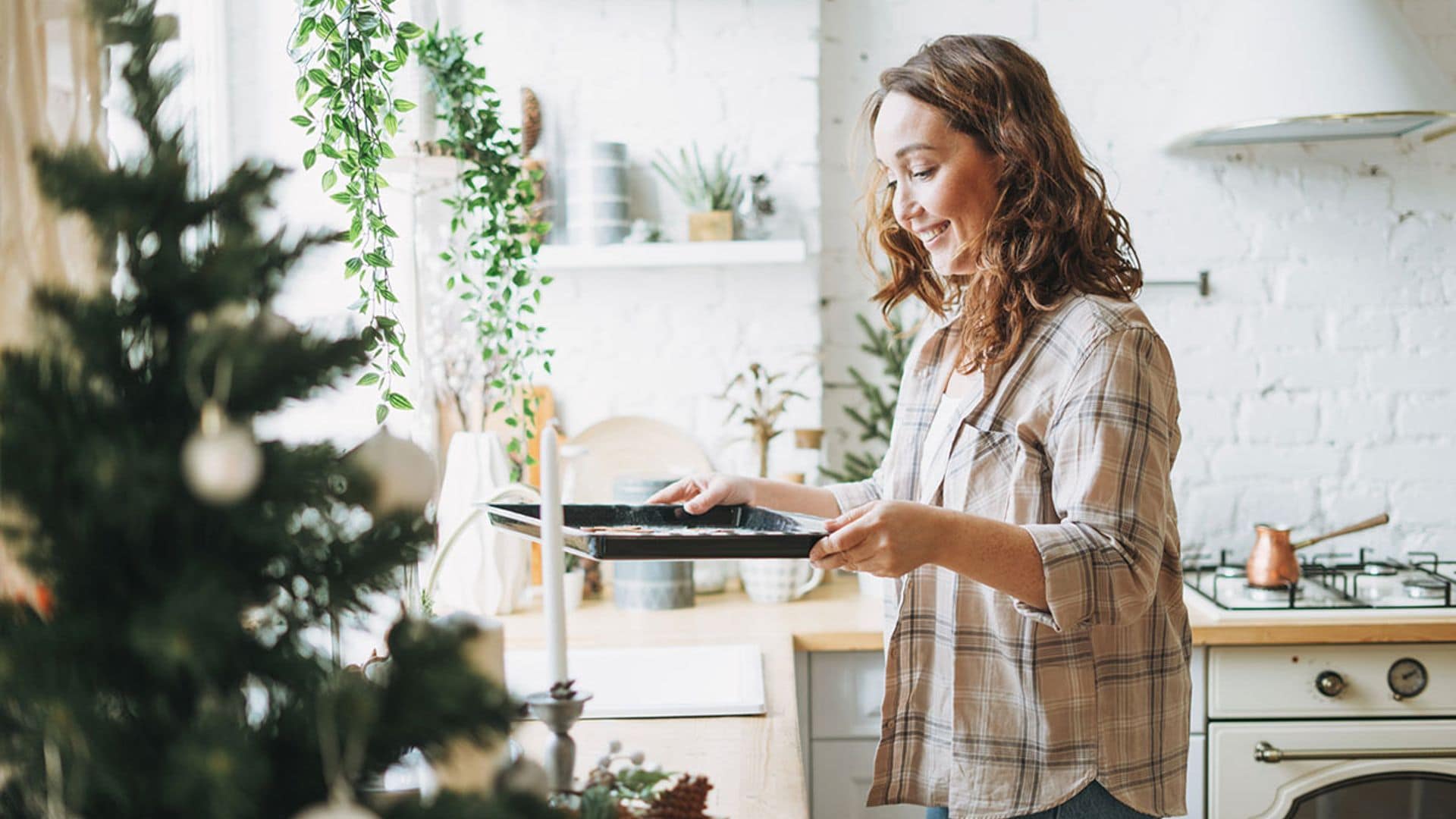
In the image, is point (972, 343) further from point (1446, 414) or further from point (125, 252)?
point (1446, 414)

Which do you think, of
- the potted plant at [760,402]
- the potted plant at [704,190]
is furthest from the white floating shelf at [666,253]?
the potted plant at [760,402]

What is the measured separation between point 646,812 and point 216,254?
0.58 meters

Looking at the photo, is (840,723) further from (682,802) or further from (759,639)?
(682,802)

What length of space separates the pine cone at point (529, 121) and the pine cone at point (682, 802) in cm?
186

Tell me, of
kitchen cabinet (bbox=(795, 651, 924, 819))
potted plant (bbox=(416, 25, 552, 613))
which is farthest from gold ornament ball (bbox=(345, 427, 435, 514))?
kitchen cabinet (bbox=(795, 651, 924, 819))

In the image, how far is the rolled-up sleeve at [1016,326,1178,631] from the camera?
1.32 m

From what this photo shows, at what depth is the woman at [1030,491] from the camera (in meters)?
1.35

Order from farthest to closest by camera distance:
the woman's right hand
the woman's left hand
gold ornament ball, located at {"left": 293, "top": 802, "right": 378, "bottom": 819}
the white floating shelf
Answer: the white floating shelf, the woman's right hand, the woman's left hand, gold ornament ball, located at {"left": 293, "top": 802, "right": 378, "bottom": 819}

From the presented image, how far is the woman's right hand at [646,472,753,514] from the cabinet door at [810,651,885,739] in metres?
0.59

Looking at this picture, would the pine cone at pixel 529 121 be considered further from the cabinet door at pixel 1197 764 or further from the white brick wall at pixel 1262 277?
the cabinet door at pixel 1197 764

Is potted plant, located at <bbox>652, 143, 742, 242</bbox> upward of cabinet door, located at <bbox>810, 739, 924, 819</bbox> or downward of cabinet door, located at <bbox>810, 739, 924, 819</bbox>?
upward

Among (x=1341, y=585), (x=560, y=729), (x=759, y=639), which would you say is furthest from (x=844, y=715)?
(x=560, y=729)

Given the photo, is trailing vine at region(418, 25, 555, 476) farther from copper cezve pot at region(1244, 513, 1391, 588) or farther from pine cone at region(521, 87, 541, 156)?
copper cezve pot at region(1244, 513, 1391, 588)

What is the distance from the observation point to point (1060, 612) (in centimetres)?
133
